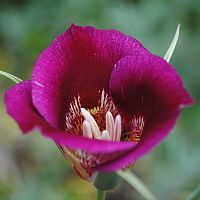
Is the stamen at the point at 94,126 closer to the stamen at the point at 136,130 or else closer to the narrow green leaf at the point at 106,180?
the stamen at the point at 136,130

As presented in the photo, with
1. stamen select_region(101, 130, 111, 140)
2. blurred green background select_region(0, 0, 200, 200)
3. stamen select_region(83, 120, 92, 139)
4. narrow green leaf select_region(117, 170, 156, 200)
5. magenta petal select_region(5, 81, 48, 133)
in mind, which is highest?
narrow green leaf select_region(117, 170, 156, 200)

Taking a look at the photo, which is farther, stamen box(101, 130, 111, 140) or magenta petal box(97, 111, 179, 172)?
stamen box(101, 130, 111, 140)

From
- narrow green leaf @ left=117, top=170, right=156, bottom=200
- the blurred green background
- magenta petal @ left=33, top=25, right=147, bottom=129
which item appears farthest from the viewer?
the blurred green background

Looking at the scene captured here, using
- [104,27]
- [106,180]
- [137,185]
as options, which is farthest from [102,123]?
[104,27]

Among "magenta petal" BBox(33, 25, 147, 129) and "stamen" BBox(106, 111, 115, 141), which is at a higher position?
"magenta petal" BBox(33, 25, 147, 129)

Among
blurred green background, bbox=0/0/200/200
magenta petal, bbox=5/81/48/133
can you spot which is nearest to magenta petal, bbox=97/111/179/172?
magenta petal, bbox=5/81/48/133

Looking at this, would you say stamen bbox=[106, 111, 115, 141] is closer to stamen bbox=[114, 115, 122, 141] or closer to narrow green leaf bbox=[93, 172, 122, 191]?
stamen bbox=[114, 115, 122, 141]

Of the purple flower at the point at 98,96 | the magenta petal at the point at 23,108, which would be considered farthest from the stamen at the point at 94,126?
the magenta petal at the point at 23,108
